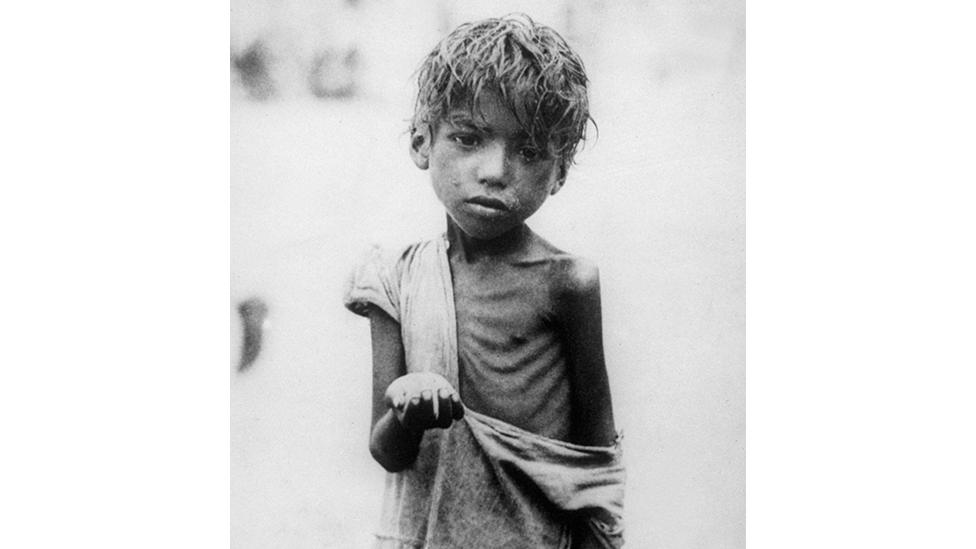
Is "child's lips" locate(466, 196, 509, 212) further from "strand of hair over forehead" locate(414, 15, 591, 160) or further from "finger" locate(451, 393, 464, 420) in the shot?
"finger" locate(451, 393, 464, 420)

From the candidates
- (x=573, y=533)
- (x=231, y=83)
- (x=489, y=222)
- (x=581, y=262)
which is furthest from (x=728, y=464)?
(x=231, y=83)

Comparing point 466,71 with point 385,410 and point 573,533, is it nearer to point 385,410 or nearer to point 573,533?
point 385,410

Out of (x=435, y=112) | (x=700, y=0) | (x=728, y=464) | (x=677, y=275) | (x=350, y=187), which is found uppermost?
(x=700, y=0)

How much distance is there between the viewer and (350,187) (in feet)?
6.83

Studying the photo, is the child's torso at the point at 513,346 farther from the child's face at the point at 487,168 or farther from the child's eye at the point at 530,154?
the child's eye at the point at 530,154

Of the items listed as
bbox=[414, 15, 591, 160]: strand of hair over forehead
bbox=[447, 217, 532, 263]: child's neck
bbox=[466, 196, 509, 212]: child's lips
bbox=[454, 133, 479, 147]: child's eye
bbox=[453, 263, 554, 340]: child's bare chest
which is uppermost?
bbox=[414, 15, 591, 160]: strand of hair over forehead

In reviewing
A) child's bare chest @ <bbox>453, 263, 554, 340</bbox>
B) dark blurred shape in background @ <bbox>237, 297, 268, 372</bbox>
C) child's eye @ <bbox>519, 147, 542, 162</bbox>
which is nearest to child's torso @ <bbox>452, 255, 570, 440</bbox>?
child's bare chest @ <bbox>453, 263, 554, 340</bbox>

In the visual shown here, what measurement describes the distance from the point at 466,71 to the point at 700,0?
512mm

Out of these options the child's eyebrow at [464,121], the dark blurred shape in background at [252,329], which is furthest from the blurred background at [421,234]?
the child's eyebrow at [464,121]

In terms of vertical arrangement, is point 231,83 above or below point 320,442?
above

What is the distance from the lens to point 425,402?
202 centimetres

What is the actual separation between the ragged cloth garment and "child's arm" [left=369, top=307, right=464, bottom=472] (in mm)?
18

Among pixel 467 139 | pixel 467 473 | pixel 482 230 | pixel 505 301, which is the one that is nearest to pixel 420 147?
pixel 467 139

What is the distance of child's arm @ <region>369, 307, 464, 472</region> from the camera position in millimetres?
2023
